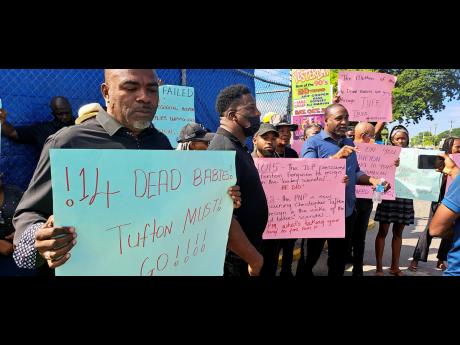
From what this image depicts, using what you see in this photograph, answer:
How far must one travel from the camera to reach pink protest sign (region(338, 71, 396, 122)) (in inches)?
170

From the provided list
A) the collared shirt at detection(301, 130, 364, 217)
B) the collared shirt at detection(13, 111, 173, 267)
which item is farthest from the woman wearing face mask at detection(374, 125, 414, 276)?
the collared shirt at detection(13, 111, 173, 267)

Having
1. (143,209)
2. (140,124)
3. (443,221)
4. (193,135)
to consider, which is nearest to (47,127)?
(193,135)

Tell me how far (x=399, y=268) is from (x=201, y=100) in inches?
156

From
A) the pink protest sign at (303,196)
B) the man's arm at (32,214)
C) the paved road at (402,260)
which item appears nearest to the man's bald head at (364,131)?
the pink protest sign at (303,196)

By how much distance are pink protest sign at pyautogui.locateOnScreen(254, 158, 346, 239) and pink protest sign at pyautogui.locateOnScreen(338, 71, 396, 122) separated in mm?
1643

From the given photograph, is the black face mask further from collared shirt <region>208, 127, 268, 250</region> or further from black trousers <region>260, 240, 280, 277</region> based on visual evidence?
black trousers <region>260, 240, 280, 277</region>

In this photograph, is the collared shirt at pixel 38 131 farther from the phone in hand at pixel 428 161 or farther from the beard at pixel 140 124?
the phone in hand at pixel 428 161

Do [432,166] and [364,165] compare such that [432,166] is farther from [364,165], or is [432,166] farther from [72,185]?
[72,185]

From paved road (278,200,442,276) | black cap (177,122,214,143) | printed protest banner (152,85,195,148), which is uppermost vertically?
printed protest banner (152,85,195,148)

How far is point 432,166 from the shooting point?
9.00 ft

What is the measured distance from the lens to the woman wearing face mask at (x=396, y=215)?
163 inches

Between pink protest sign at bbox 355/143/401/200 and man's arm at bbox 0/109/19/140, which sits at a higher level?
man's arm at bbox 0/109/19/140

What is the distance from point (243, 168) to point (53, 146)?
107cm

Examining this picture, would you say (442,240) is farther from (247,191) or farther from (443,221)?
(247,191)
